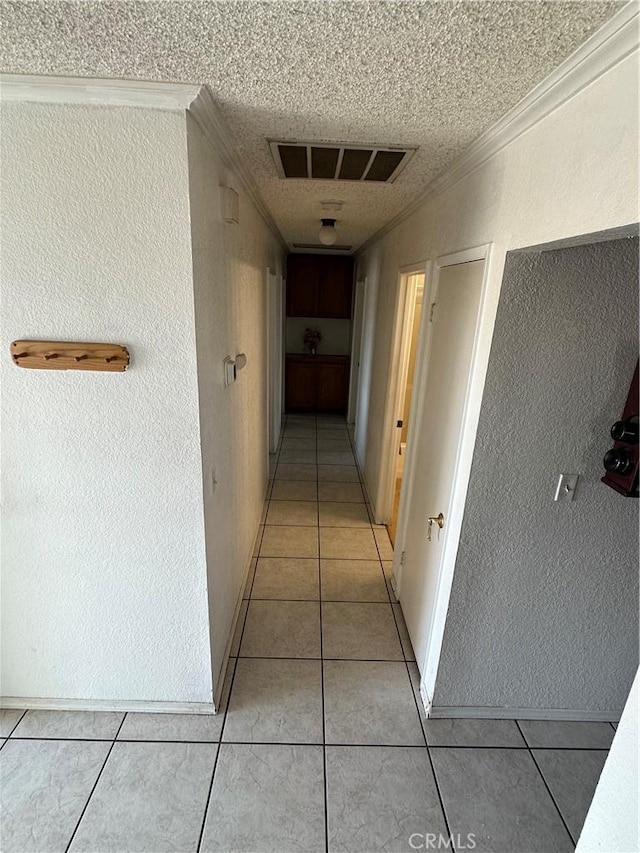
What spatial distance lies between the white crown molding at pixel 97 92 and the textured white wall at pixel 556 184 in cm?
94

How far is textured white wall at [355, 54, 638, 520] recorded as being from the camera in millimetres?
854

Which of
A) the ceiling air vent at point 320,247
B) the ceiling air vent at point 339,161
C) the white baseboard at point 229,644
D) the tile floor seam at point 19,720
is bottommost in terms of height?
the tile floor seam at point 19,720

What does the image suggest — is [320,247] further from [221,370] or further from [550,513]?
[550,513]

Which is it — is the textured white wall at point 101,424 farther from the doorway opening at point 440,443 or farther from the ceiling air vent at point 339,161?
the doorway opening at point 440,443

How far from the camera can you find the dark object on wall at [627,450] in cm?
134

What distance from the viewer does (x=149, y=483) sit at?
4.90 ft

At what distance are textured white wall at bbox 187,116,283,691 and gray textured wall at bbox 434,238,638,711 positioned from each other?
3.24 feet

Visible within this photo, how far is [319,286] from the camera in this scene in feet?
18.5

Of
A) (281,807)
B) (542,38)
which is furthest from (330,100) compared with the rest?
(281,807)

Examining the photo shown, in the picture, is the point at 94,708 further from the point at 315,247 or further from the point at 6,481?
the point at 315,247

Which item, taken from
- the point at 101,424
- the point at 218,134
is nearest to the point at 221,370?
the point at 101,424

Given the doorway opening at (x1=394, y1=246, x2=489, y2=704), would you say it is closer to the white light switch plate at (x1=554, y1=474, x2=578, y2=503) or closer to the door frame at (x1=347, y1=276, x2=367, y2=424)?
the white light switch plate at (x1=554, y1=474, x2=578, y2=503)

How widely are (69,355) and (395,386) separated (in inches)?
86.7

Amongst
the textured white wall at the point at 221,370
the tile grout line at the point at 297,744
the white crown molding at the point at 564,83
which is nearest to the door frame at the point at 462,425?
the tile grout line at the point at 297,744
